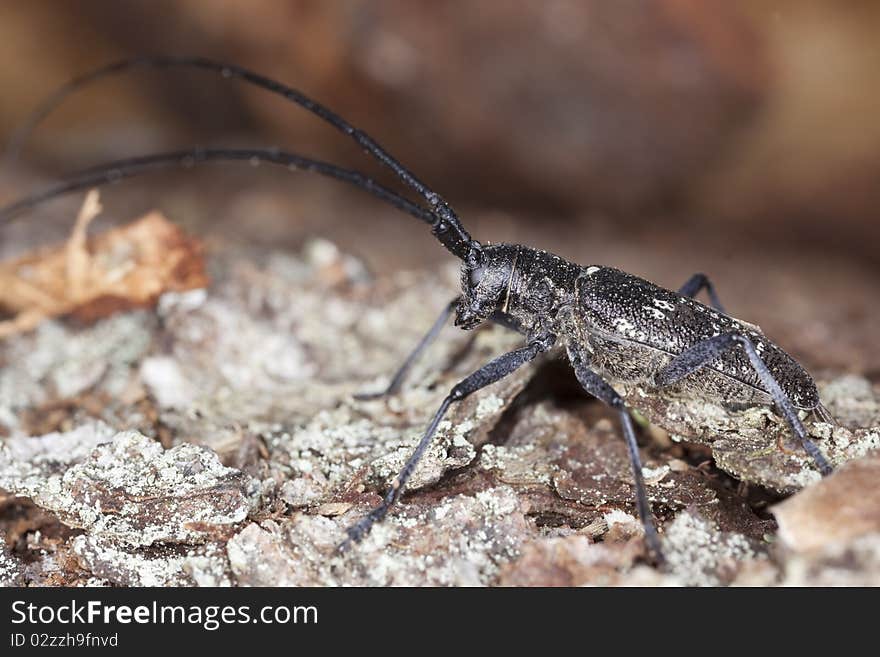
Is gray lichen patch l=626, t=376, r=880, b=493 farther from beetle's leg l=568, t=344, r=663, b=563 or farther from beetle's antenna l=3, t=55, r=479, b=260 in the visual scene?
beetle's antenna l=3, t=55, r=479, b=260

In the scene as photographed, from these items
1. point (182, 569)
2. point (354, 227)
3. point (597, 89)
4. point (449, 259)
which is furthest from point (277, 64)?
point (182, 569)

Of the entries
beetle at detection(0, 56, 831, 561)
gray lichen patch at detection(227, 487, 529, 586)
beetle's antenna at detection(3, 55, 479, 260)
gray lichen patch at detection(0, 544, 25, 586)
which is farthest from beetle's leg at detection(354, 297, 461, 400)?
gray lichen patch at detection(0, 544, 25, 586)

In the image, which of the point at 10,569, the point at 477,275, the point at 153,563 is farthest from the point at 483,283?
the point at 10,569

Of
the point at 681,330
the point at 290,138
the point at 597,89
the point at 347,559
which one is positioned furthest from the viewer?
the point at 290,138

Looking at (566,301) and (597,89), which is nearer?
(566,301)

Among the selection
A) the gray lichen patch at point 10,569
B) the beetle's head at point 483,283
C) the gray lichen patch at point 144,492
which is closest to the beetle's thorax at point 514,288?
the beetle's head at point 483,283

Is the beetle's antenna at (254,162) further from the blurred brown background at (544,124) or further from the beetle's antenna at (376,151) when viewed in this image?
the blurred brown background at (544,124)

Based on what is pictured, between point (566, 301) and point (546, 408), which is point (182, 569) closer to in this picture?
point (546, 408)
